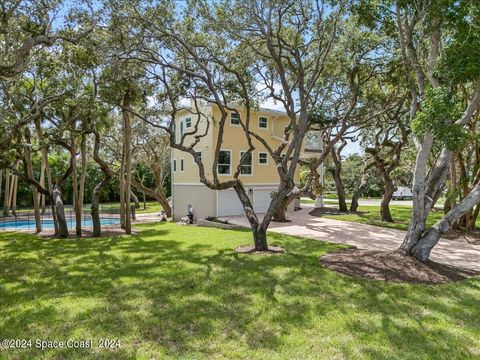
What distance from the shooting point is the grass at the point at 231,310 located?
14.9 ft

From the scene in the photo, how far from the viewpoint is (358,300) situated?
20.5 ft

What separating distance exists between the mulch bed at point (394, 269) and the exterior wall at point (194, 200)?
40.7ft

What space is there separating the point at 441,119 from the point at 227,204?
1556 centimetres

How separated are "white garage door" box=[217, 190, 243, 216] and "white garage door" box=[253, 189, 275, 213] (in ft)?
4.72

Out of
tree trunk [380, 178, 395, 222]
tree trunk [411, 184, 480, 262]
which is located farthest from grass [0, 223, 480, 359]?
tree trunk [380, 178, 395, 222]

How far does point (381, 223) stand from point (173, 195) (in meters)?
13.4

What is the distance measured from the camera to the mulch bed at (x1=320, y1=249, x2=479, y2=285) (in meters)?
7.51

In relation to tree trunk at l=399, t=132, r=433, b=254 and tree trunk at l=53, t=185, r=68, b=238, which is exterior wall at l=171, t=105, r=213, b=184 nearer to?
tree trunk at l=53, t=185, r=68, b=238

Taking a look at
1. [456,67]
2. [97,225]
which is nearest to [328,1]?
[456,67]

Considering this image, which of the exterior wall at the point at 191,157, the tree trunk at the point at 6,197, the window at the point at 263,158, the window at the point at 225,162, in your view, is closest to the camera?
the exterior wall at the point at 191,157

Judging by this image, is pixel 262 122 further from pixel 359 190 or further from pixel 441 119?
pixel 441 119

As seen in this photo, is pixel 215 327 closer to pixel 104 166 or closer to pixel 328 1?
pixel 328 1

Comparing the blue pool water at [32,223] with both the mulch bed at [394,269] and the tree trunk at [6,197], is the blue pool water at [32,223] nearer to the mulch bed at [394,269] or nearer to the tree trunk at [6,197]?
the tree trunk at [6,197]

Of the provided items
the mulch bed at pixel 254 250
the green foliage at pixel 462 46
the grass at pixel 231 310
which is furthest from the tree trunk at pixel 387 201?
the green foliage at pixel 462 46
